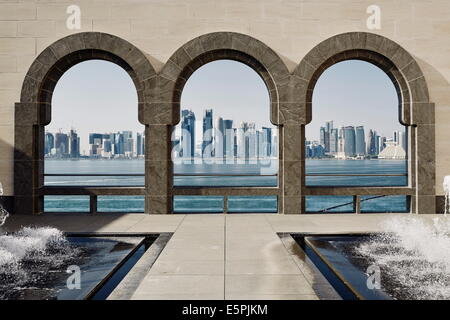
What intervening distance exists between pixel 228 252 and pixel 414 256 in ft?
11.4

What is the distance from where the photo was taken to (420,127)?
11914mm

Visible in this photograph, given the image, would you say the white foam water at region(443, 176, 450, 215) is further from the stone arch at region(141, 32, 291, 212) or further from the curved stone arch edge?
the stone arch at region(141, 32, 291, 212)

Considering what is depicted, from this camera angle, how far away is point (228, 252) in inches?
275

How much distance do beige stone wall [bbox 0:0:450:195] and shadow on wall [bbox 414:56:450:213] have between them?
1.2 inches

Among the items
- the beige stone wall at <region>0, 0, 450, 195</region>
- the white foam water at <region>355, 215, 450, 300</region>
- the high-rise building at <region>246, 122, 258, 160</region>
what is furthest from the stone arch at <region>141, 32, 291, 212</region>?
the high-rise building at <region>246, 122, 258, 160</region>

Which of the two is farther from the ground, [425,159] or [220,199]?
[425,159]

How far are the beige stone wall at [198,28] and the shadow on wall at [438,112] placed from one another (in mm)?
30

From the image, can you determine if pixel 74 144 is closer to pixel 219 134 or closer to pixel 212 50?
pixel 219 134

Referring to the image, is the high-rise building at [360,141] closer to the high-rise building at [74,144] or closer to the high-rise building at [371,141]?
the high-rise building at [371,141]

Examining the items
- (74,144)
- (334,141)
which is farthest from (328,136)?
(74,144)

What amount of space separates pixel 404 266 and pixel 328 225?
149 inches

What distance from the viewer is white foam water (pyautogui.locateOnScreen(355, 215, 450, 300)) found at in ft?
16.4

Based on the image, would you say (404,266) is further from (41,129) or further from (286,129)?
(41,129)
